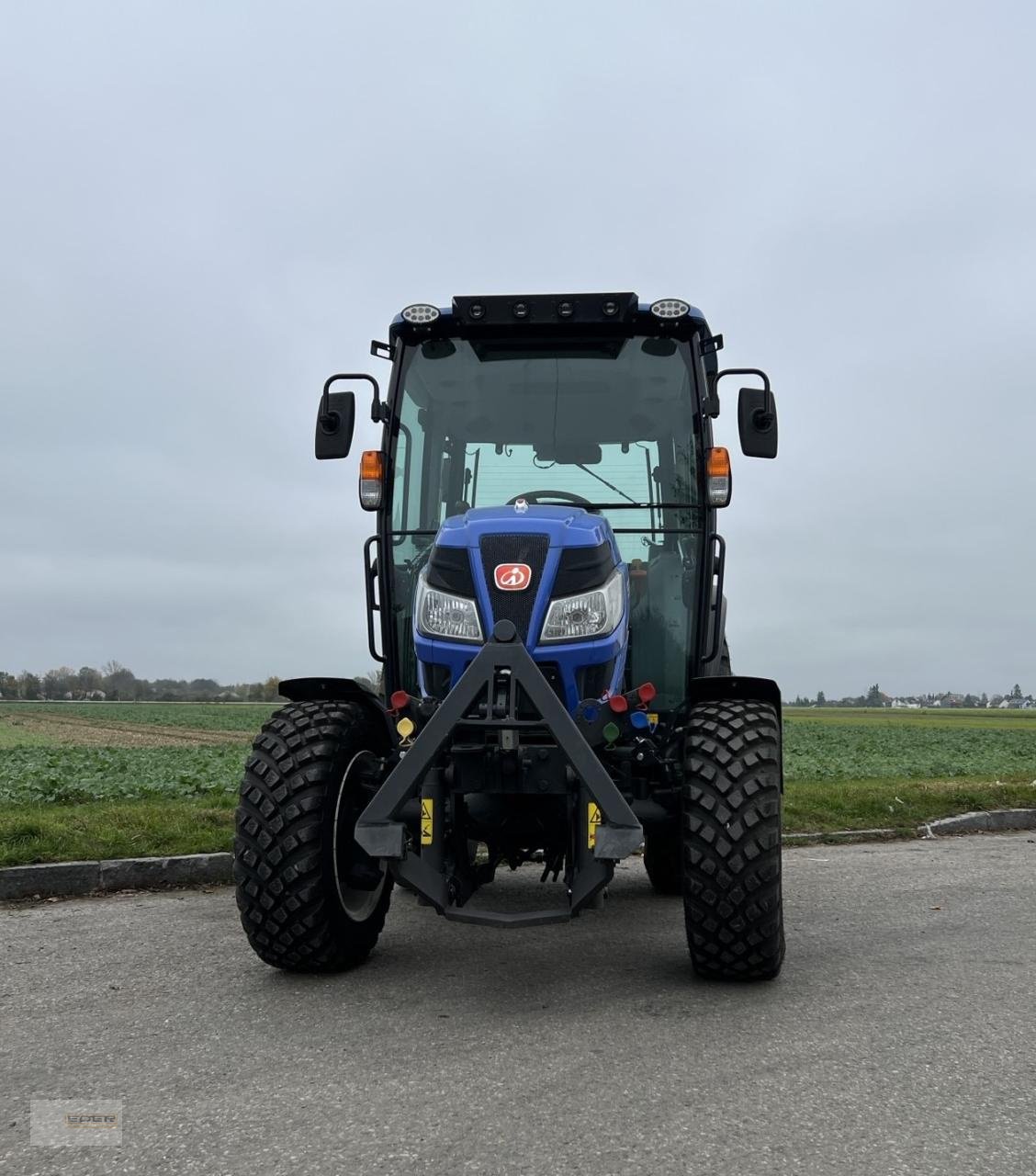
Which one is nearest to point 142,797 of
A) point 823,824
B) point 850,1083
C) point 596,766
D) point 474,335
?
point 823,824

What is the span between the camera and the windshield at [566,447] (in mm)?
5445

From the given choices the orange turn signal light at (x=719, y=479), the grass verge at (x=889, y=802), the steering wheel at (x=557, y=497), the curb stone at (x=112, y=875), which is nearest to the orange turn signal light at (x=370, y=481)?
the steering wheel at (x=557, y=497)

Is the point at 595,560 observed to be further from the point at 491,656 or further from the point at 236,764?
the point at 236,764

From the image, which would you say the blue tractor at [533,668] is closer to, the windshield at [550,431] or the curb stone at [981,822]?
the windshield at [550,431]

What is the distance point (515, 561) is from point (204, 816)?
512 cm

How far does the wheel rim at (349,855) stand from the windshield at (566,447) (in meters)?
0.76

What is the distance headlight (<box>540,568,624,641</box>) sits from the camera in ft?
15.1

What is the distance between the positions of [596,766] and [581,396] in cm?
211

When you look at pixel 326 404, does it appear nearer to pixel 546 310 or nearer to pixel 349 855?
pixel 546 310

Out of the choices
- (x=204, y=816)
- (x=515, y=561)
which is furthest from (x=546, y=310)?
(x=204, y=816)

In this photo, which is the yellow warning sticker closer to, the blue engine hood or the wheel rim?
the blue engine hood

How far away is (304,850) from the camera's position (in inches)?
181

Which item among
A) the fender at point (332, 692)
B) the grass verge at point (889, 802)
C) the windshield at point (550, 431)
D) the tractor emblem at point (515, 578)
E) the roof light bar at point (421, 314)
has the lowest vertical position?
the grass verge at point (889, 802)

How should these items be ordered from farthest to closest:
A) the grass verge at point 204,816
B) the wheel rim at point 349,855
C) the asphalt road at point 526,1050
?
the grass verge at point 204,816 < the wheel rim at point 349,855 < the asphalt road at point 526,1050
